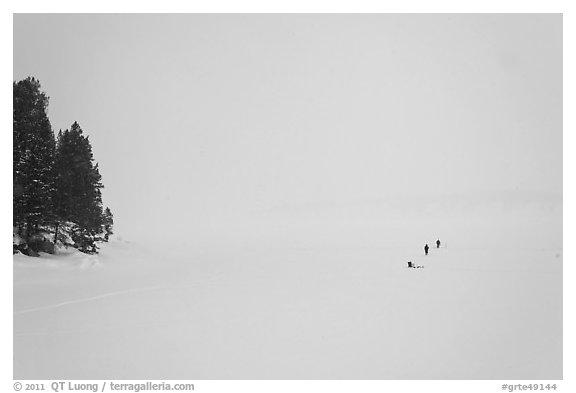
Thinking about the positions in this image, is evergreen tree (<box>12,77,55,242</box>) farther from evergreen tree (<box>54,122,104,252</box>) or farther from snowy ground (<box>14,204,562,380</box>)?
snowy ground (<box>14,204,562,380</box>)

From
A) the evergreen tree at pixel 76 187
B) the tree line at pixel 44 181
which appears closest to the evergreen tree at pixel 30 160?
the tree line at pixel 44 181

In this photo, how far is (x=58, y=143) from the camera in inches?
953

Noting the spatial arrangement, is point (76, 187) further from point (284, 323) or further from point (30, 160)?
point (284, 323)

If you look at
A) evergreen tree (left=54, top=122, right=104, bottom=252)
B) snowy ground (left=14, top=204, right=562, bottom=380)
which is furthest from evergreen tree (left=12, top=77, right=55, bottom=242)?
snowy ground (left=14, top=204, right=562, bottom=380)

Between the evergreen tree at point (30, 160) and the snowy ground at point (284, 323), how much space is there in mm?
2675

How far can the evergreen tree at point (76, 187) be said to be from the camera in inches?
904

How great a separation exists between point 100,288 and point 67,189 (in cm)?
900

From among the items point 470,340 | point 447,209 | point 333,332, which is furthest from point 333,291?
point 447,209

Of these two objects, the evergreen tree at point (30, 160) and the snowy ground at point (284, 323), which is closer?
the snowy ground at point (284, 323)

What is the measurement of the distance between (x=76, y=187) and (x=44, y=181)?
274cm

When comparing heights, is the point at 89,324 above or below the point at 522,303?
below

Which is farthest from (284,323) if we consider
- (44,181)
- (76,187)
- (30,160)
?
(76,187)

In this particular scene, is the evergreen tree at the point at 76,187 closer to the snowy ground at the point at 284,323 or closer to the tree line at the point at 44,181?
the tree line at the point at 44,181
